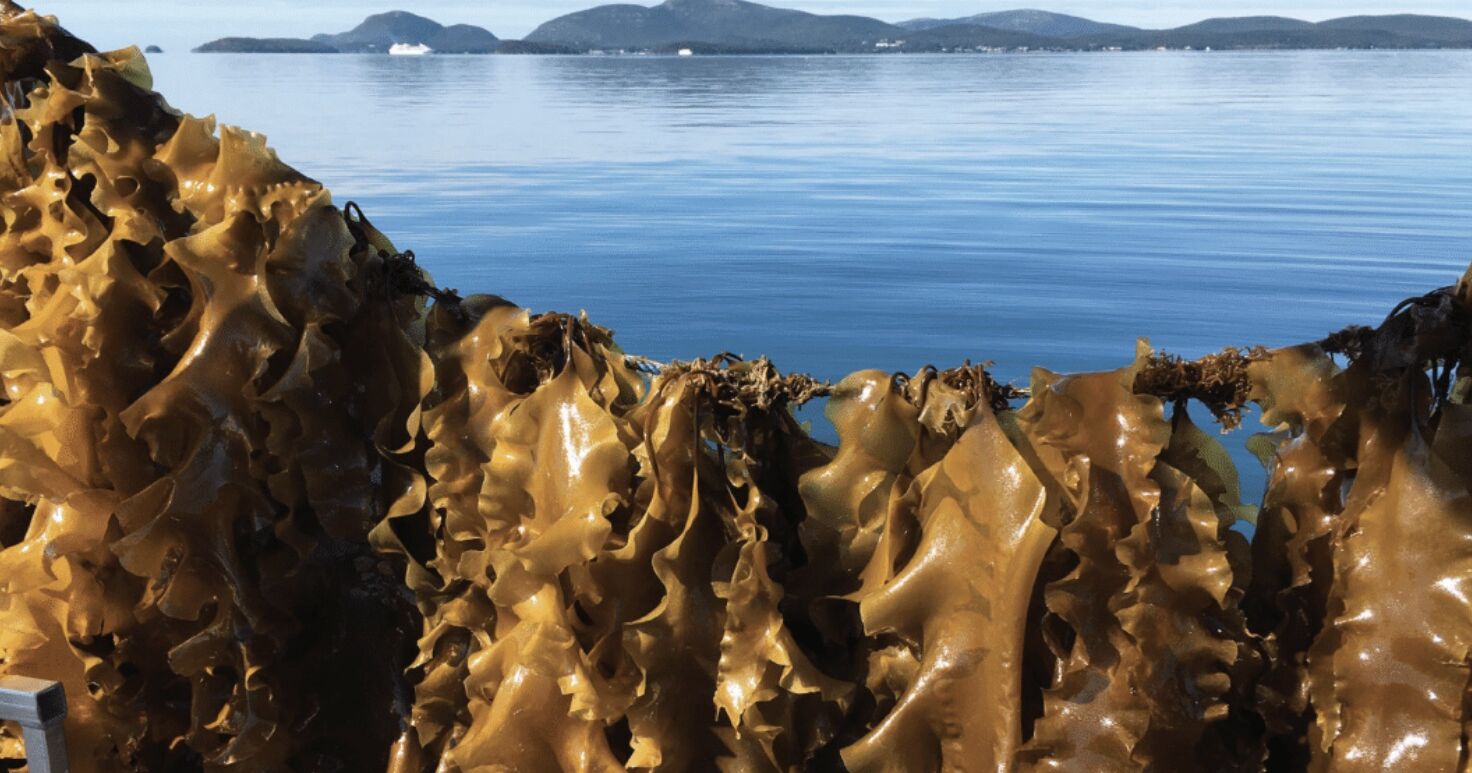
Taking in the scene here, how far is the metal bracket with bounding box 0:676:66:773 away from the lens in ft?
4.06

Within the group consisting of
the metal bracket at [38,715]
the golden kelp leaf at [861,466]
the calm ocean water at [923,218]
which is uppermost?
the golden kelp leaf at [861,466]

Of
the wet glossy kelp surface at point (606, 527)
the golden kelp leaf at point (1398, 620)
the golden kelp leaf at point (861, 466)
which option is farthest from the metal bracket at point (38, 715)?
the golden kelp leaf at point (1398, 620)

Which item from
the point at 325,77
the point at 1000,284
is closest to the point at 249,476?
the point at 1000,284

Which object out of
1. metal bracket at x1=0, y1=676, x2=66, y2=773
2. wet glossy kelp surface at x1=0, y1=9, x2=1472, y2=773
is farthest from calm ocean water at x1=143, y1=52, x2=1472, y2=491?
metal bracket at x1=0, y1=676, x2=66, y2=773

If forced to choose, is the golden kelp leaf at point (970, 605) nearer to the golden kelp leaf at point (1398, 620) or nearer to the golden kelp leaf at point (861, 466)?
the golden kelp leaf at point (861, 466)

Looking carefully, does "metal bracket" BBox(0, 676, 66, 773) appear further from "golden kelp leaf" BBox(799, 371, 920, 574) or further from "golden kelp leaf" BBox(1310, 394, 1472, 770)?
"golden kelp leaf" BBox(1310, 394, 1472, 770)

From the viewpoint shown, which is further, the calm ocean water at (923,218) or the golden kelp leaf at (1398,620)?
the calm ocean water at (923,218)

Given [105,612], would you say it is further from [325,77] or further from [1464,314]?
[325,77]

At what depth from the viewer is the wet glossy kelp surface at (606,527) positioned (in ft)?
4.51

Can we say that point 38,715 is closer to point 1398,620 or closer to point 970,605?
point 970,605

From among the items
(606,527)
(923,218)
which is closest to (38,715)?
(606,527)

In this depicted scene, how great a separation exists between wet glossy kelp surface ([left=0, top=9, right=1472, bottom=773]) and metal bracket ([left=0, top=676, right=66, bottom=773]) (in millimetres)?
360

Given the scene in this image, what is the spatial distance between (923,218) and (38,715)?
10187 millimetres

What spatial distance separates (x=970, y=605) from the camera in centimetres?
139
